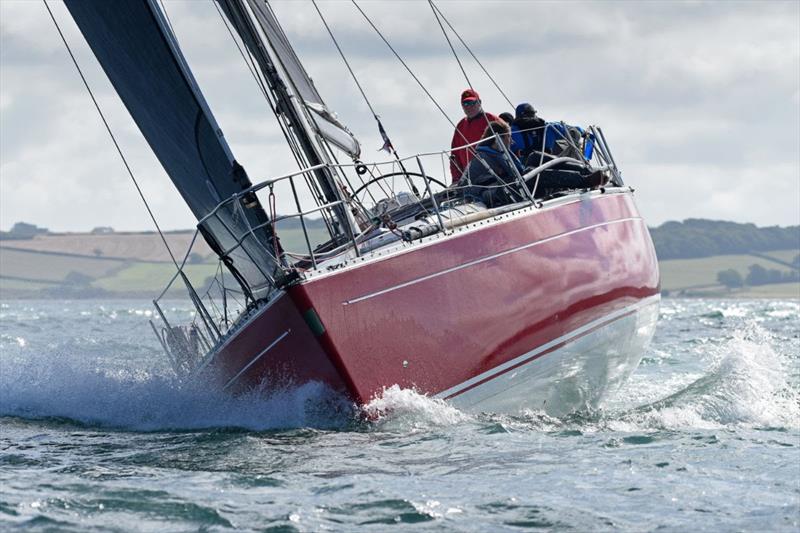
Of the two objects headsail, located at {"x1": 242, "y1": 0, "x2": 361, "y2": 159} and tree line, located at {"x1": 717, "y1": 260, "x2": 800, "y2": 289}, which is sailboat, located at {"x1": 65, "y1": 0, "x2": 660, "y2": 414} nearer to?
headsail, located at {"x1": 242, "y1": 0, "x2": 361, "y2": 159}

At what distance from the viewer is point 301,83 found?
33.4 ft

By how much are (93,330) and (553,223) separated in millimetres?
21018

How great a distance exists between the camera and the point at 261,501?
5449 millimetres

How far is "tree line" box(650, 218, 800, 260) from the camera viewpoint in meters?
Result: 96.2

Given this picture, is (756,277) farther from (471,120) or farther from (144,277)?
(471,120)

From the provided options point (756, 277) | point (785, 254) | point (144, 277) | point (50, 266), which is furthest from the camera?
point (785, 254)

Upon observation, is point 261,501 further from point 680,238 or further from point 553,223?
point 680,238

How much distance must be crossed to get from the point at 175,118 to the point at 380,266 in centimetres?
234

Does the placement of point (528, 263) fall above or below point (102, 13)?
below

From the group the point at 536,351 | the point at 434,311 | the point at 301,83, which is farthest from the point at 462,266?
the point at 301,83

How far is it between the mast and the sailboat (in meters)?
0.02

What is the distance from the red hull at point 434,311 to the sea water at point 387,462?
0.21 m

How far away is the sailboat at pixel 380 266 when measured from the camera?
7.34 m

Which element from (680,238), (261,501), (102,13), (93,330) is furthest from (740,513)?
(680,238)
